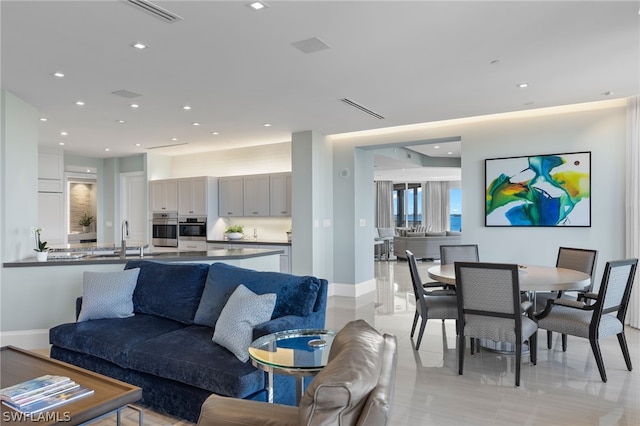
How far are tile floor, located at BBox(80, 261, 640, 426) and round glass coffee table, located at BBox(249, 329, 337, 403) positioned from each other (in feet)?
2.83

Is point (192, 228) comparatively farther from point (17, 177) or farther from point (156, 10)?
point (156, 10)

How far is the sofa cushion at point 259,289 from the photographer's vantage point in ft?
9.62

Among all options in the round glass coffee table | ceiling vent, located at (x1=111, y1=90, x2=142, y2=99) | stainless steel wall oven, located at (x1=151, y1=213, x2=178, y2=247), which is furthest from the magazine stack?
stainless steel wall oven, located at (x1=151, y1=213, x2=178, y2=247)

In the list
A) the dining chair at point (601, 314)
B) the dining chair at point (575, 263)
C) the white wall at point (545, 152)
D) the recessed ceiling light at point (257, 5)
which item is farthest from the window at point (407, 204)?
the recessed ceiling light at point (257, 5)

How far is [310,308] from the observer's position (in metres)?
2.92

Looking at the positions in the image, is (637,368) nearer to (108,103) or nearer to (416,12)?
(416,12)

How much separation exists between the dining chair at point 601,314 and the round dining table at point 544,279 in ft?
0.59

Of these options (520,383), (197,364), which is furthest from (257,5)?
(520,383)

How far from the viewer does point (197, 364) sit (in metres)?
2.49

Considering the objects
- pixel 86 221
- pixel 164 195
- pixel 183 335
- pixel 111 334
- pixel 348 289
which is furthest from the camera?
pixel 86 221

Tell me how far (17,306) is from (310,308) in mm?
3510

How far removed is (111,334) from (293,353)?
1733 millimetres

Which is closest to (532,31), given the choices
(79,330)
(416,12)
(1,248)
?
(416,12)

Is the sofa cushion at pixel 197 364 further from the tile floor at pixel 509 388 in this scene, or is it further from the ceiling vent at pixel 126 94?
the ceiling vent at pixel 126 94
